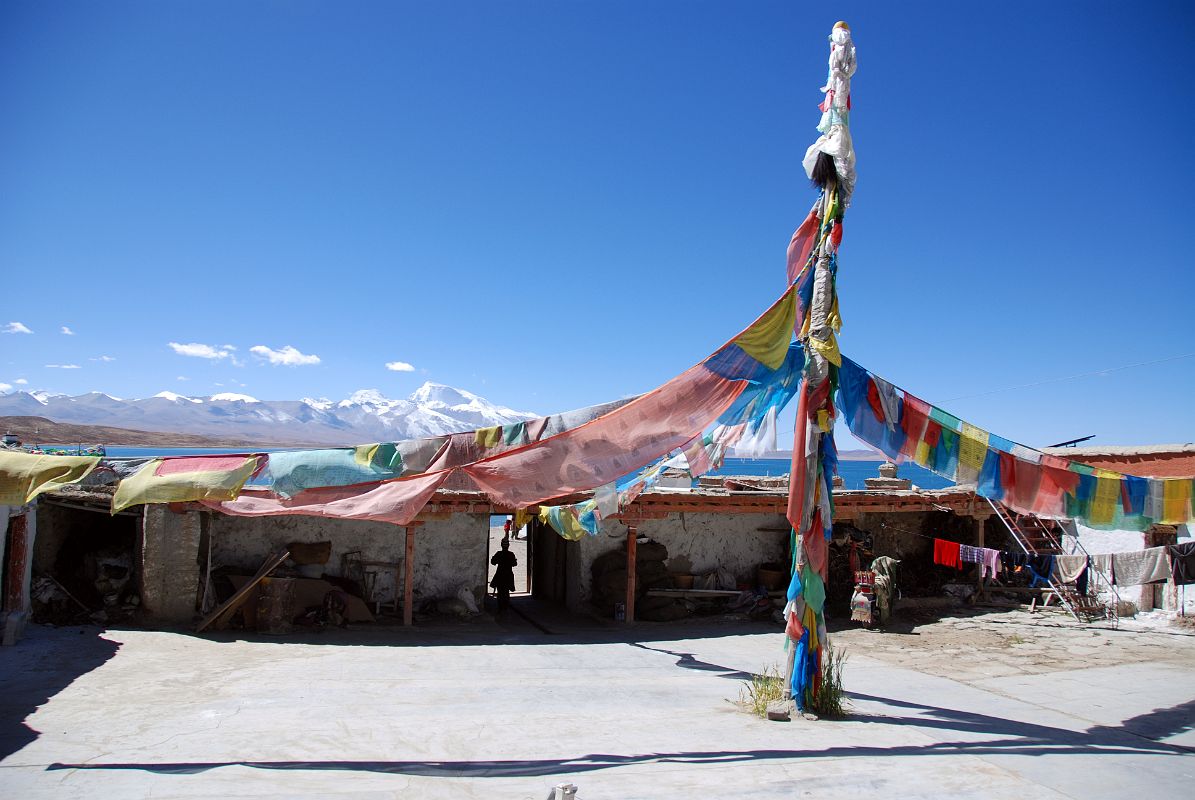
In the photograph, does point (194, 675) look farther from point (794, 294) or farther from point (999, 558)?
point (999, 558)

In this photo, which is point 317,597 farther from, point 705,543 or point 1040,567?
point 1040,567

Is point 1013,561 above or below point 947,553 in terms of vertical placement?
below

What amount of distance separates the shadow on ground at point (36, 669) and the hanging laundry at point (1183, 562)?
19.2 m

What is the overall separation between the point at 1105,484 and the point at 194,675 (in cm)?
1203

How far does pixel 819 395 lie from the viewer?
8070mm

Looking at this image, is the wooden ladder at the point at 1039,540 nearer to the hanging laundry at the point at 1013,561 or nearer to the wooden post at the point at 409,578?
the hanging laundry at the point at 1013,561

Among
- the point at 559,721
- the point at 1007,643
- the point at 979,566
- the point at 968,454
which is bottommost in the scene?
the point at 1007,643

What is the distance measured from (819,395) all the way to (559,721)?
15.2 feet

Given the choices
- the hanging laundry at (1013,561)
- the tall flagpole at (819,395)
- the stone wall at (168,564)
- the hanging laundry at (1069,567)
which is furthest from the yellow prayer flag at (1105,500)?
the stone wall at (168,564)

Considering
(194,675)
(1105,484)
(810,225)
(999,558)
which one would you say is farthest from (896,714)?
(999,558)

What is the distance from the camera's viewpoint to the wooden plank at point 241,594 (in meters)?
13.4

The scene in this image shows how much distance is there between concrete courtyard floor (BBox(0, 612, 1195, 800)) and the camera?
6.06 m

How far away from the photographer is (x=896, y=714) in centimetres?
864

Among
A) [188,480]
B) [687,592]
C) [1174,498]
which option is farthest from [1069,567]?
[188,480]
